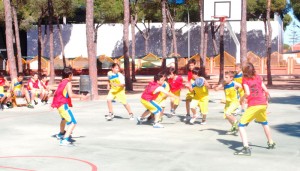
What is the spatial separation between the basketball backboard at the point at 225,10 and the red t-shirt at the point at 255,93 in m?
21.3

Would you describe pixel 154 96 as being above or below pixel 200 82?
below

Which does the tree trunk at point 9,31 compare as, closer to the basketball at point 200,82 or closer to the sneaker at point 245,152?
the basketball at point 200,82

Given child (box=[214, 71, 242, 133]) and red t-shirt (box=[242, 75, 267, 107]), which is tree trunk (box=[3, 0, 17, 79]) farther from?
red t-shirt (box=[242, 75, 267, 107])

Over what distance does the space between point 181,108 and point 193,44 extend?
191 feet

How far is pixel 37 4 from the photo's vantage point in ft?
180

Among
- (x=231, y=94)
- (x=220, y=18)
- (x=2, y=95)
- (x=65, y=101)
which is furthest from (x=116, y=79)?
(x=220, y=18)

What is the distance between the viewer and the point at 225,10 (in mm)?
31656

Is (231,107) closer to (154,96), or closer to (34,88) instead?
(154,96)

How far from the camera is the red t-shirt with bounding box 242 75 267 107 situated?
10539 mm

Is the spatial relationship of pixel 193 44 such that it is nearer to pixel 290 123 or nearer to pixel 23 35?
pixel 23 35

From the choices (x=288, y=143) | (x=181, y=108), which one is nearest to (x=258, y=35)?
(x=181, y=108)

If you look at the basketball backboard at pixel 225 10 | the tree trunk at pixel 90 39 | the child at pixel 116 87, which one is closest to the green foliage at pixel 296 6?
the basketball backboard at pixel 225 10

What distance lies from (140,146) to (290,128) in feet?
15.3

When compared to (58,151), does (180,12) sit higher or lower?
higher
